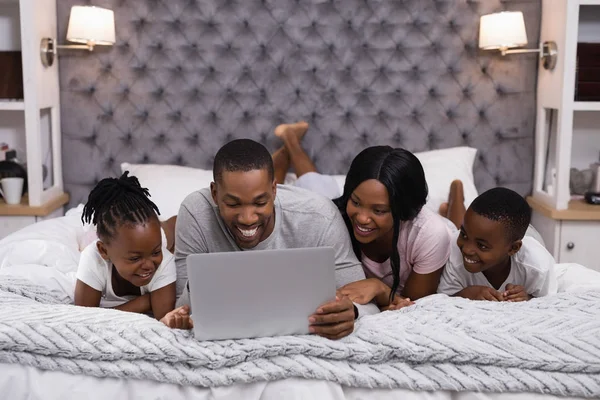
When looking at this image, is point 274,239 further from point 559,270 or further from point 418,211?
point 559,270

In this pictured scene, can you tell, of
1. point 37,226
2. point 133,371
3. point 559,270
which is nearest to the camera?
point 133,371

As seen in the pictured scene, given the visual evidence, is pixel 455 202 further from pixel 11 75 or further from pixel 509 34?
pixel 11 75

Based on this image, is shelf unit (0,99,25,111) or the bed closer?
the bed

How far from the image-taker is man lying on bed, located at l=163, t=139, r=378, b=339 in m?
1.73

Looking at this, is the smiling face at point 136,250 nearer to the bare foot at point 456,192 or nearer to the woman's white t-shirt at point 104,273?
the woman's white t-shirt at point 104,273

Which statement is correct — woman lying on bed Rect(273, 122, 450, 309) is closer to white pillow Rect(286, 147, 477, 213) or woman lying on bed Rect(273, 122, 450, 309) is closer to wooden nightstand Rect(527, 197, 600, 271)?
white pillow Rect(286, 147, 477, 213)

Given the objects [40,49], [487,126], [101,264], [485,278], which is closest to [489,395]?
[485,278]

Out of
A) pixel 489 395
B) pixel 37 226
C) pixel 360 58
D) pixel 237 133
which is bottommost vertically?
pixel 489 395

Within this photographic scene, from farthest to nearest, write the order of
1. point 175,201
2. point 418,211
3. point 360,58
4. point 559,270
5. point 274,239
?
point 360,58 → point 175,201 → point 559,270 → point 418,211 → point 274,239

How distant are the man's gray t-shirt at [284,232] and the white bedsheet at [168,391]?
16.8 inches

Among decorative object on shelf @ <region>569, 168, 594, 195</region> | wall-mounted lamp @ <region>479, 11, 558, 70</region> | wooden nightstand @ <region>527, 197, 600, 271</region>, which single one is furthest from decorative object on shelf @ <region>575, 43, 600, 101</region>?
wooden nightstand @ <region>527, 197, 600, 271</region>

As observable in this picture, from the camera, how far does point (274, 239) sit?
1.90 m

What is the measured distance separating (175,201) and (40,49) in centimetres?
87

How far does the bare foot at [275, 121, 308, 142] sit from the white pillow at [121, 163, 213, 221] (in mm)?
354
